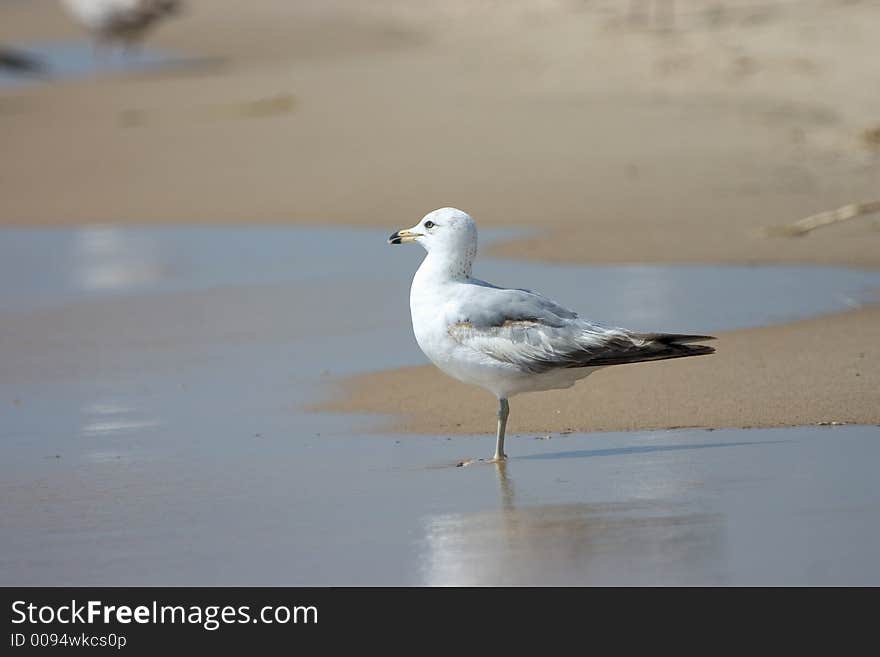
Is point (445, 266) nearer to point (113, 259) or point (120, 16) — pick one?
point (113, 259)

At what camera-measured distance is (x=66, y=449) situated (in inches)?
258

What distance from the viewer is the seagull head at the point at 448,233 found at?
21.3 feet

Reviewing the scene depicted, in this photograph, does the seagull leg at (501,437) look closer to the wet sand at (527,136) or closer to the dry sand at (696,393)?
the dry sand at (696,393)

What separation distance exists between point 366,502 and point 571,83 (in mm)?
10526

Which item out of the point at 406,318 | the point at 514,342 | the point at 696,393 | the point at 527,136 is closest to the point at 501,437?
the point at 514,342

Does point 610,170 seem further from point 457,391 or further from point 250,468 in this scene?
point 250,468

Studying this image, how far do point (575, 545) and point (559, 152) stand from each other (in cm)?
841

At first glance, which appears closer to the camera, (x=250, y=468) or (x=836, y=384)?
(x=250, y=468)

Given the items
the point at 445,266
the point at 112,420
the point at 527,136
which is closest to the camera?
the point at 445,266

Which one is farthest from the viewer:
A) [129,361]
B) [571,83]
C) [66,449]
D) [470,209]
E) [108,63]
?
[108,63]

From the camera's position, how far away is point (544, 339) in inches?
242

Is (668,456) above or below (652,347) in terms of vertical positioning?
below

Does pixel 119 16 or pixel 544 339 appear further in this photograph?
pixel 119 16
